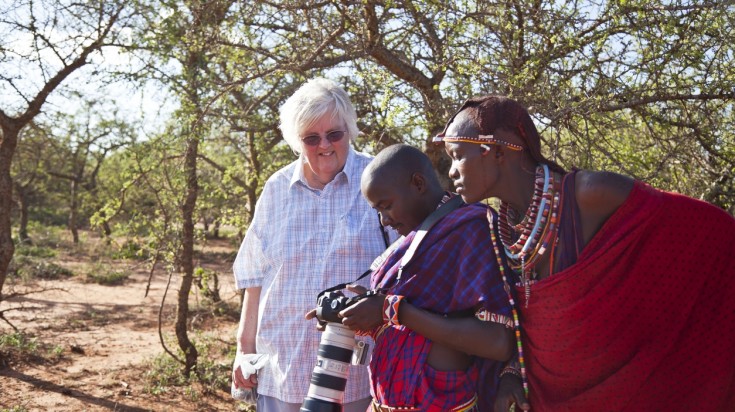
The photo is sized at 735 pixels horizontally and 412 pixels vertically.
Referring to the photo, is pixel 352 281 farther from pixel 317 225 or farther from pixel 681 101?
pixel 681 101

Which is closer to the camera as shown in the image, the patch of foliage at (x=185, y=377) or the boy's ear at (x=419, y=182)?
the boy's ear at (x=419, y=182)

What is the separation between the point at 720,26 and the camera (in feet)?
11.0

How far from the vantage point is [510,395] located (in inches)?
73.8

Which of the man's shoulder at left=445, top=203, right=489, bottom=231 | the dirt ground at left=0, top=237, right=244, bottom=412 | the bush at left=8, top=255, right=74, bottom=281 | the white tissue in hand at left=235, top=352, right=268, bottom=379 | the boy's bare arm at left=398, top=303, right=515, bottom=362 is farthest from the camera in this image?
the bush at left=8, top=255, right=74, bottom=281

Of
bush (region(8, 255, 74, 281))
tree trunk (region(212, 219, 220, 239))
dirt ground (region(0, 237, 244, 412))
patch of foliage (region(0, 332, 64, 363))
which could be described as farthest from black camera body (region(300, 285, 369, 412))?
bush (region(8, 255, 74, 281))

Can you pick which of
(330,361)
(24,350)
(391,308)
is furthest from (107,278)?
(391,308)

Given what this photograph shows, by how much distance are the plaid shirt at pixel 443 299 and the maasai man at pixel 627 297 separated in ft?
0.38

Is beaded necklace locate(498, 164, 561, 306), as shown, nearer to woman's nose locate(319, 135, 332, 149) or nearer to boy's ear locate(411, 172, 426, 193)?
boy's ear locate(411, 172, 426, 193)

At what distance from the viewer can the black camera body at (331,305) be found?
2021 millimetres

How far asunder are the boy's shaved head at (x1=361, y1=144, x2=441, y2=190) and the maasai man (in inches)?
15.6

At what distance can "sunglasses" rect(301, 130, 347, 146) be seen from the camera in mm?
2490

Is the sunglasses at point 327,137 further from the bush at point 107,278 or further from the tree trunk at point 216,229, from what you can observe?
the bush at point 107,278

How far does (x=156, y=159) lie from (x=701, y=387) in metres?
4.83

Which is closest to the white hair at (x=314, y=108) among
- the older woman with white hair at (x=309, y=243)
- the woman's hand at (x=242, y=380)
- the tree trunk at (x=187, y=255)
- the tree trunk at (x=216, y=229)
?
the older woman with white hair at (x=309, y=243)
